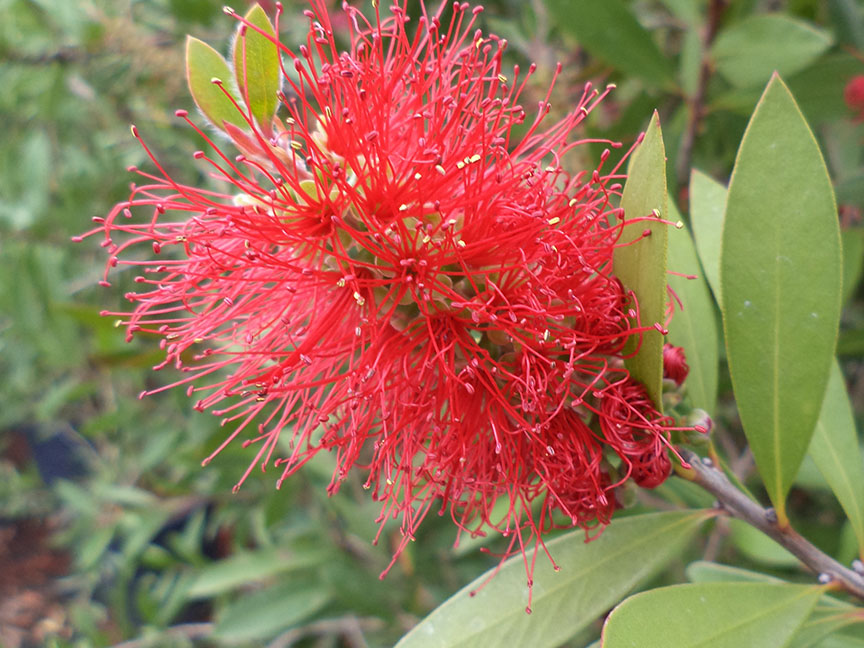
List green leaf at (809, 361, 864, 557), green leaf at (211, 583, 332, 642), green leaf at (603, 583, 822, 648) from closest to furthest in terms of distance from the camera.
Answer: green leaf at (603, 583, 822, 648) → green leaf at (809, 361, 864, 557) → green leaf at (211, 583, 332, 642)

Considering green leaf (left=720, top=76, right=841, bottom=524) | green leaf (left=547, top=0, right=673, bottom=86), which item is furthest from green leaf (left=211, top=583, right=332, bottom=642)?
green leaf (left=547, top=0, right=673, bottom=86)

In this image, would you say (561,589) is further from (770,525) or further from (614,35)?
(614,35)

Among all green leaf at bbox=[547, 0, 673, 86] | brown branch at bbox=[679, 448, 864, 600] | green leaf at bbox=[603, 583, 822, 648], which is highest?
green leaf at bbox=[547, 0, 673, 86]

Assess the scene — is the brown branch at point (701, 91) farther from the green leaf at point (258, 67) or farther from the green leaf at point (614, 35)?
the green leaf at point (258, 67)

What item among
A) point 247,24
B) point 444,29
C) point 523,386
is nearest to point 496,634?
point 523,386

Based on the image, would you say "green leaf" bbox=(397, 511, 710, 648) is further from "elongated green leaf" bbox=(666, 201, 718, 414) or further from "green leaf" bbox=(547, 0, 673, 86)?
"green leaf" bbox=(547, 0, 673, 86)

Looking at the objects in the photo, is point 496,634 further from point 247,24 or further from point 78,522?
Result: point 78,522

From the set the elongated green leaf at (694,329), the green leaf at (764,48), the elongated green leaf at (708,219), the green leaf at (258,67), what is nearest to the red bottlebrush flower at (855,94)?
the green leaf at (764,48)
